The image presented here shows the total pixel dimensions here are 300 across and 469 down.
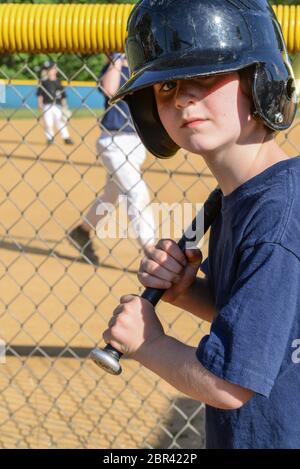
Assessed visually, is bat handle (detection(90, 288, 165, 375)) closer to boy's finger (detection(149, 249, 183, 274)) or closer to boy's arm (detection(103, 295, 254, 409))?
boy's arm (detection(103, 295, 254, 409))

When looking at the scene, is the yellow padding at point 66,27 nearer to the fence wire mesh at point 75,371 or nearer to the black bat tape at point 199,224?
the fence wire mesh at point 75,371

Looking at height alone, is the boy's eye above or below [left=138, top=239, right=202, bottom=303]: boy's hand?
above

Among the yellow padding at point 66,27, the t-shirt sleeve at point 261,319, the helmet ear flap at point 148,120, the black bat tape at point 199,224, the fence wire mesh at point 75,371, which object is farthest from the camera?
the fence wire mesh at point 75,371

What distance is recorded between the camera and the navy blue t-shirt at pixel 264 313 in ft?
4.57

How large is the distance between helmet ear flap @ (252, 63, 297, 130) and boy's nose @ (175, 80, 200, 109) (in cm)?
11

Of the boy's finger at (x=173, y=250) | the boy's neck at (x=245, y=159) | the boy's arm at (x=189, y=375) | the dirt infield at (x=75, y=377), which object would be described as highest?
the boy's neck at (x=245, y=159)

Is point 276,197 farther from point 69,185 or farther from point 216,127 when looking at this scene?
point 69,185

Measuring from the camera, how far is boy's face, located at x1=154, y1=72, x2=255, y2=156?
1525 mm

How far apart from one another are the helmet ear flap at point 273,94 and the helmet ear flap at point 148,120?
352 mm

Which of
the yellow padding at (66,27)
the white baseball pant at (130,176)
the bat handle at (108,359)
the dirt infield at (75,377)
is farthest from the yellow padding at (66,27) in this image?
the white baseball pant at (130,176)

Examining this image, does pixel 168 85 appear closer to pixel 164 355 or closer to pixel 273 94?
pixel 273 94

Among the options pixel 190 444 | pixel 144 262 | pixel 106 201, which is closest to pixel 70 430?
pixel 190 444

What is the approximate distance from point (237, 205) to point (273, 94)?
0.23 meters

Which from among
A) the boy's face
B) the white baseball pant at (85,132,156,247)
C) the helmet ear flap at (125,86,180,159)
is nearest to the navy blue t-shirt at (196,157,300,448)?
the boy's face
